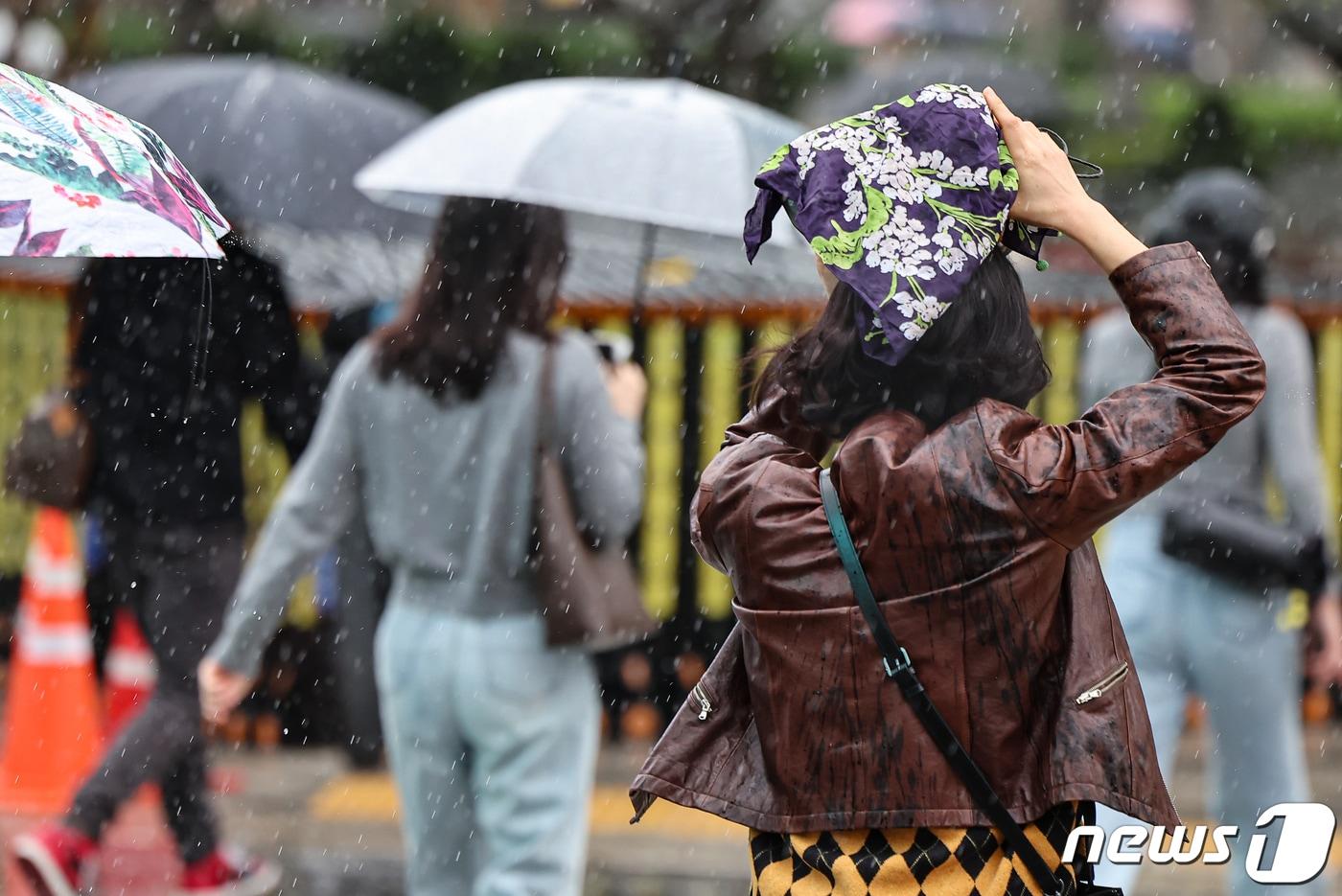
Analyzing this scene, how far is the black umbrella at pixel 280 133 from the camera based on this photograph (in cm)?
665

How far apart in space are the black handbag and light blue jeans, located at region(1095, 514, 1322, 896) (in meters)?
2.14

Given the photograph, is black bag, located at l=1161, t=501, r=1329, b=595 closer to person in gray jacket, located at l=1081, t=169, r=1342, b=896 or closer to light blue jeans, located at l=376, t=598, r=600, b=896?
person in gray jacket, located at l=1081, t=169, r=1342, b=896

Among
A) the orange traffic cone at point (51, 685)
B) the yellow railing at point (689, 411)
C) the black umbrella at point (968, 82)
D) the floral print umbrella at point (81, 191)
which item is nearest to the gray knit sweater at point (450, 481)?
the floral print umbrella at point (81, 191)

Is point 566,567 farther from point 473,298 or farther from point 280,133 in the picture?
point 280,133

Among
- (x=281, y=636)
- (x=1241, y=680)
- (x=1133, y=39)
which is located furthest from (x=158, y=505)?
(x=1133, y=39)

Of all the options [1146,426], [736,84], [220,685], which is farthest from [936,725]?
[736,84]

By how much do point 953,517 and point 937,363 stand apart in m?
0.24

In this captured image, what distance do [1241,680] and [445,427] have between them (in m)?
2.14

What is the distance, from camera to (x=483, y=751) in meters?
4.10

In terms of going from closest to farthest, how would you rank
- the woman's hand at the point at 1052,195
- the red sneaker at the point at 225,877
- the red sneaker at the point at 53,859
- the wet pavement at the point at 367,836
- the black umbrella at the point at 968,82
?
the woman's hand at the point at 1052,195, the red sneaker at the point at 53,859, the red sneaker at the point at 225,877, the wet pavement at the point at 367,836, the black umbrella at the point at 968,82

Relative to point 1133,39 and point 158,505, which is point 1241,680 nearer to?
point 158,505

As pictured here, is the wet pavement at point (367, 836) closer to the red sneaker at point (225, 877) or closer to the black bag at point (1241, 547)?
the red sneaker at point (225, 877)

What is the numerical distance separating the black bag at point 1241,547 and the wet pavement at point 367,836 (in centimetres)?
164

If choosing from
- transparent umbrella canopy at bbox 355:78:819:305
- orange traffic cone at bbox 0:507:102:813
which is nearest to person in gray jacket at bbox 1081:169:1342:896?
transparent umbrella canopy at bbox 355:78:819:305
